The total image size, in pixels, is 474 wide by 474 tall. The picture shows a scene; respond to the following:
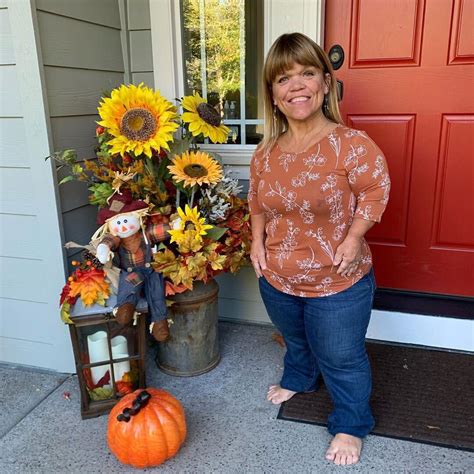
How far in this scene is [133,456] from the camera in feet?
5.18

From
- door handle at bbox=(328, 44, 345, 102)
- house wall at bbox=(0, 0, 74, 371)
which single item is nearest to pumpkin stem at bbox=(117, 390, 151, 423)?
house wall at bbox=(0, 0, 74, 371)

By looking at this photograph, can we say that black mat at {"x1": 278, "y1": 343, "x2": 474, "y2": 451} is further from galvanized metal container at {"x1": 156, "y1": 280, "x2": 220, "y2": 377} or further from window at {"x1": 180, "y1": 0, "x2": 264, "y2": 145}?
window at {"x1": 180, "y1": 0, "x2": 264, "y2": 145}

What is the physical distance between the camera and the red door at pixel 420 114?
2.03 m

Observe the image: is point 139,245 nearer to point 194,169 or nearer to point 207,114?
point 194,169

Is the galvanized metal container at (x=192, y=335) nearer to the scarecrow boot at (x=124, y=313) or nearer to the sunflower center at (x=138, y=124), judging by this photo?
the scarecrow boot at (x=124, y=313)

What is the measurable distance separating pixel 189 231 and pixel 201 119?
1.51ft

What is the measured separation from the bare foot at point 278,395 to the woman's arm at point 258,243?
559 millimetres

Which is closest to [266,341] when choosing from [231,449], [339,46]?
[231,449]

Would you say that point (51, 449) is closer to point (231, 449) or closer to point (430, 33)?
point (231, 449)

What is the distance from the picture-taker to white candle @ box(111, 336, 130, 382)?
1.90 m

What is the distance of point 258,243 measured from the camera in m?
1.76

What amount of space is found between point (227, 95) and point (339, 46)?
593mm

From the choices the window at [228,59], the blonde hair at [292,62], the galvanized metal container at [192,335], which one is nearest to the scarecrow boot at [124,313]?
the galvanized metal container at [192,335]

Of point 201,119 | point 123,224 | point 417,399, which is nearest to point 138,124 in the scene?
point 201,119
